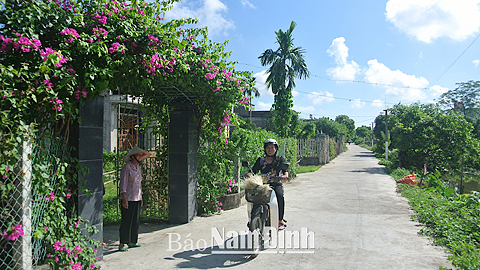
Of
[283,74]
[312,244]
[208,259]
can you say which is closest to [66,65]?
[208,259]

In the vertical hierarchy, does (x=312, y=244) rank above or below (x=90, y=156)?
below

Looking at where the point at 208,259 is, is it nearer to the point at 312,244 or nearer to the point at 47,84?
the point at 312,244

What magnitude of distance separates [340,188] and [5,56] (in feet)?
38.4

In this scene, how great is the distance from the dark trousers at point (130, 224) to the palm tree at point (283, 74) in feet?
49.2

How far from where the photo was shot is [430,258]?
15.7ft

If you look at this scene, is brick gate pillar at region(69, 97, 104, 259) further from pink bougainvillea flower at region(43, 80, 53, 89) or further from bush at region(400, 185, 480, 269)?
bush at region(400, 185, 480, 269)

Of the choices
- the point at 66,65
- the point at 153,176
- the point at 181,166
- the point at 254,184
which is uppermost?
the point at 66,65

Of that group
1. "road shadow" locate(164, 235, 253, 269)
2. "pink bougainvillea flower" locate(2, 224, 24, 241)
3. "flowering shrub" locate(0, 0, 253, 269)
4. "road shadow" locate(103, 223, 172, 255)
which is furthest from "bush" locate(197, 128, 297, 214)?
"pink bougainvillea flower" locate(2, 224, 24, 241)

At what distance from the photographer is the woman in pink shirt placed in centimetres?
518

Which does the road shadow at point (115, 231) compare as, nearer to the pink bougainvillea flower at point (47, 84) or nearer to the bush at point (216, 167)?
the bush at point (216, 167)

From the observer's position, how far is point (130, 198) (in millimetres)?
5250

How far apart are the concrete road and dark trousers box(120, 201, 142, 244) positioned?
226mm

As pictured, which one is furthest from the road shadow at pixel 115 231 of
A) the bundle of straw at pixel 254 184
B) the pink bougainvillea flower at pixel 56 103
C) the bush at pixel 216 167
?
the pink bougainvillea flower at pixel 56 103

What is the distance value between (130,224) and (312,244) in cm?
313
